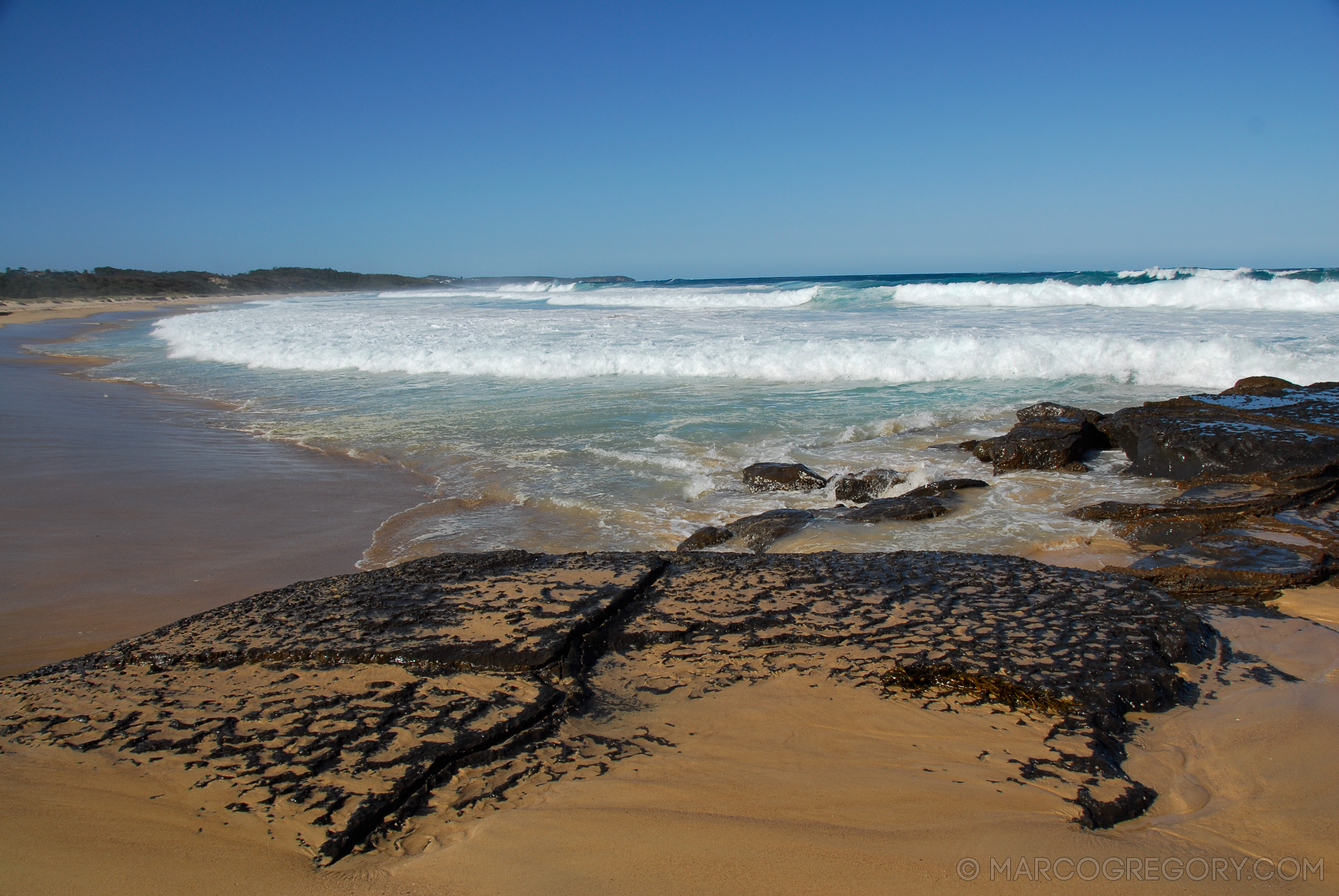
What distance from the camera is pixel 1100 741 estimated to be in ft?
7.05

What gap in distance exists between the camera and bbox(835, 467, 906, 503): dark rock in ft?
19.4

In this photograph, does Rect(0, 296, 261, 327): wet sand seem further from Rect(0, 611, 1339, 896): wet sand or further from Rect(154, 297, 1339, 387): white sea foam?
Rect(0, 611, 1339, 896): wet sand

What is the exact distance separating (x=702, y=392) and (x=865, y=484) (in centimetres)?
550

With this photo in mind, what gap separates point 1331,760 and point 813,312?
77.3ft

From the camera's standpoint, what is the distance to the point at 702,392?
11266mm

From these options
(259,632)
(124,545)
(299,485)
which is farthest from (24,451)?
(259,632)

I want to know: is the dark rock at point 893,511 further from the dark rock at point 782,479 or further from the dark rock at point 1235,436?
the dark rock at point 1235,436

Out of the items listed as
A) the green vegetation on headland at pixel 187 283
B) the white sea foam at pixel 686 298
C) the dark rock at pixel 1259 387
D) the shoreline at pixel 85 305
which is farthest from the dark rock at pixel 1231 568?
the green vegetation on headland at pixel 187 283

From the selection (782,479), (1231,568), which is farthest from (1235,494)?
(782,479)

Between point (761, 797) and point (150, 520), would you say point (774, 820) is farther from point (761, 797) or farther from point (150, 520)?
point (150, 520)

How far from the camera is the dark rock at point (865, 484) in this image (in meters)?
5.91

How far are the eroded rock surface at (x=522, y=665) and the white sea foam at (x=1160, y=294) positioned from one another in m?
23.7

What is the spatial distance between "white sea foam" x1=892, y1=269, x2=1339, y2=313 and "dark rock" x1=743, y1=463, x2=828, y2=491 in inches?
839

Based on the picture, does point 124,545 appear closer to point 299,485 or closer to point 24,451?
point 299,485
